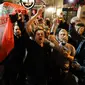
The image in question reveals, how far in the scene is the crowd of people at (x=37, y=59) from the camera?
3838 millimetres

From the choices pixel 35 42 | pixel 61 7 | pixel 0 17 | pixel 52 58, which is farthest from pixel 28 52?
pixel 61 7

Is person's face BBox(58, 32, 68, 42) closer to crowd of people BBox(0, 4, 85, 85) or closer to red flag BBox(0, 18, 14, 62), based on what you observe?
crowd of people BBox(0, 4, 85, 85)

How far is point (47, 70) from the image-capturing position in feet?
13.1

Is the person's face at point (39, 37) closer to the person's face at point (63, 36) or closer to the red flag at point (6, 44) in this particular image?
the red flag at point (6, 44)

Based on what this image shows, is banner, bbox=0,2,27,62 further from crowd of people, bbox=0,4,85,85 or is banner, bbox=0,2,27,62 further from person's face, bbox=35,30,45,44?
person's face, bbox=35,30,45,44

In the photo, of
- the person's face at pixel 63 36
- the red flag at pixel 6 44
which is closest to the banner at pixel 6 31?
the red flag at pixel 6 44

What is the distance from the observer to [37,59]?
3805mm

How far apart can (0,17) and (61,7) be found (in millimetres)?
10277

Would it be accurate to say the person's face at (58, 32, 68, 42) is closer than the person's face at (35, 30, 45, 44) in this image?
No

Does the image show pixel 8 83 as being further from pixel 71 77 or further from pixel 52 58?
pixel 71 77

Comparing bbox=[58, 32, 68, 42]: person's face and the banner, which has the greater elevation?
the banner

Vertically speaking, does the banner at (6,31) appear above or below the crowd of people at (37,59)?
above

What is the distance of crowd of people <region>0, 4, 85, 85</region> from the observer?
12.6ft

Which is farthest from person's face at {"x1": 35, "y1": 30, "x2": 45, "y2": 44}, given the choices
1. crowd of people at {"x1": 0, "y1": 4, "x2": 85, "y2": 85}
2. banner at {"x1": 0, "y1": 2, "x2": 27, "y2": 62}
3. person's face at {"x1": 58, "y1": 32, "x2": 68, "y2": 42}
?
person's face at {"x1": 58, "y1": 32, "x2": 68, "y2": 42}
